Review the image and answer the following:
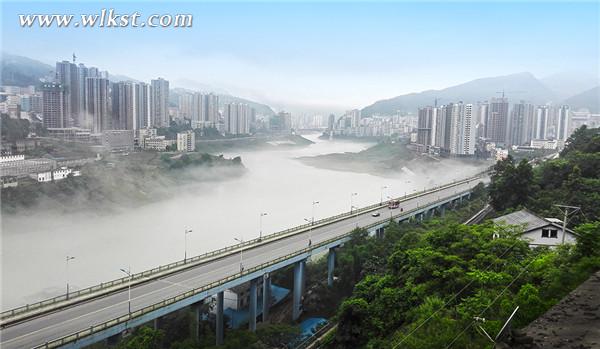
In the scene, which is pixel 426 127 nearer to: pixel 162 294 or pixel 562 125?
pixel 562 125

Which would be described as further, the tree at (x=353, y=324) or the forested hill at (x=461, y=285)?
the tree at (x=353, y=324)

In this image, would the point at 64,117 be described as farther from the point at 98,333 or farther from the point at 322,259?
the point at 98,333

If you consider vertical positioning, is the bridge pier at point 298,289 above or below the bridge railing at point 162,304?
below

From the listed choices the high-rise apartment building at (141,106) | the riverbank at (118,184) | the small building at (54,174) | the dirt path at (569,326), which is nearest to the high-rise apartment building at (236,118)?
the riverbank at (118,184)

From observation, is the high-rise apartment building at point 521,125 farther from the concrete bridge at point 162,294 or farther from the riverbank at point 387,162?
the concrete bridge at point 162,294

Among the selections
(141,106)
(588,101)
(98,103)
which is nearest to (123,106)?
(141,106)

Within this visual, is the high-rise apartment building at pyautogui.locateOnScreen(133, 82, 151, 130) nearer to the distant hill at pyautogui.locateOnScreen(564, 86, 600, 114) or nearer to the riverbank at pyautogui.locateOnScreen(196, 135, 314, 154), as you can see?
the riverbank at pyautogui.locateOnScreen(196, 135, 314, 154)
